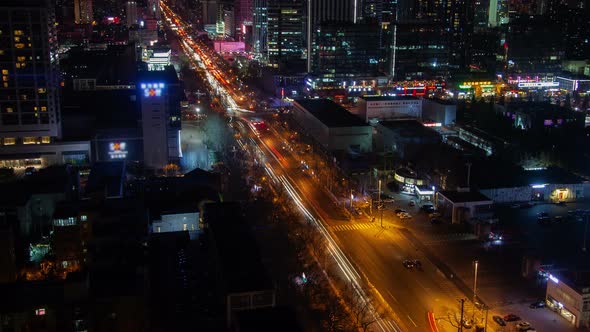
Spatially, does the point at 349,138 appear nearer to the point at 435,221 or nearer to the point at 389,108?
the point at 389,108

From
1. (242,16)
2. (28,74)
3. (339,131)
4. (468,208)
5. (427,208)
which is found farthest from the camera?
(242,16)

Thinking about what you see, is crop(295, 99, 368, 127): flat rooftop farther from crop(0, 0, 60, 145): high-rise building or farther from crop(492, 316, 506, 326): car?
crop(492, 316, 506, 326): car

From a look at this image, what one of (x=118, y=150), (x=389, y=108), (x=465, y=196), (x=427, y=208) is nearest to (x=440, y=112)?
(x=389, y=108)

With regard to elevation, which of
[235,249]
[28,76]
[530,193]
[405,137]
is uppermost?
[28,76]

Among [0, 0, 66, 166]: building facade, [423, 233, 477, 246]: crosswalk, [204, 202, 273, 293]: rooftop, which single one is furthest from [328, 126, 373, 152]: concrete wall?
[0, 0, 66, 166]: building facade

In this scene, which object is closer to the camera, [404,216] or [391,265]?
[391,265]

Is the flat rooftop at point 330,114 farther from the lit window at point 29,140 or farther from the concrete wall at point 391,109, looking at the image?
the lit window at point 29,140

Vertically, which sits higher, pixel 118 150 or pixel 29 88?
pixel 29 88
